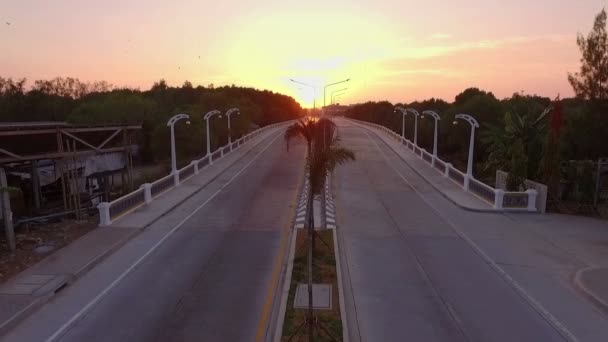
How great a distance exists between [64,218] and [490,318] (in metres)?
17.6

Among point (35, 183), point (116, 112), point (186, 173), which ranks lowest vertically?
point (186, 173)

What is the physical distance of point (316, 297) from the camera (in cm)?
1118

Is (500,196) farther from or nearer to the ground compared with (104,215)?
farther from the ground

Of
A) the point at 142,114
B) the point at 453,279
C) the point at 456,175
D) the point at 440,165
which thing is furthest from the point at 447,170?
the point at 142,114

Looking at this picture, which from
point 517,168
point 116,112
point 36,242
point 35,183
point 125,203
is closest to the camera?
point 36,242

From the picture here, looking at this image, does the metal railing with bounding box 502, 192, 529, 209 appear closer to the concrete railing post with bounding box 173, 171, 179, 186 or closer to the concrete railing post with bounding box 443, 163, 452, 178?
the concrete railing post with bounding box 443, 163, 452, 178

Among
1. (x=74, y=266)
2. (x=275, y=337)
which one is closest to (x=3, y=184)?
(x=74, y=266)

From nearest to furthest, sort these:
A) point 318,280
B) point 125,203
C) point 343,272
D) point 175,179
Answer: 1. point 318,280
2. point 343,272
3. point 125,203
4. point 175,179

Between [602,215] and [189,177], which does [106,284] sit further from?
[602,215]

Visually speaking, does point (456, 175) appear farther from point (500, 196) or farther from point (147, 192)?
point (147, 192)

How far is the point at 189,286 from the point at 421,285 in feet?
20.2

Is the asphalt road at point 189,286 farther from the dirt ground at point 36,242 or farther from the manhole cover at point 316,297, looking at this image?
the dirt ground at point 36,242

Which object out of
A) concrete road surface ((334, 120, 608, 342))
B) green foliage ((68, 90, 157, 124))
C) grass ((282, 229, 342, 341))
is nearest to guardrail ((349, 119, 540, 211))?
concrete road surface ((334, 120, 608, 342))

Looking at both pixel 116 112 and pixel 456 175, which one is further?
pixel 116 112
